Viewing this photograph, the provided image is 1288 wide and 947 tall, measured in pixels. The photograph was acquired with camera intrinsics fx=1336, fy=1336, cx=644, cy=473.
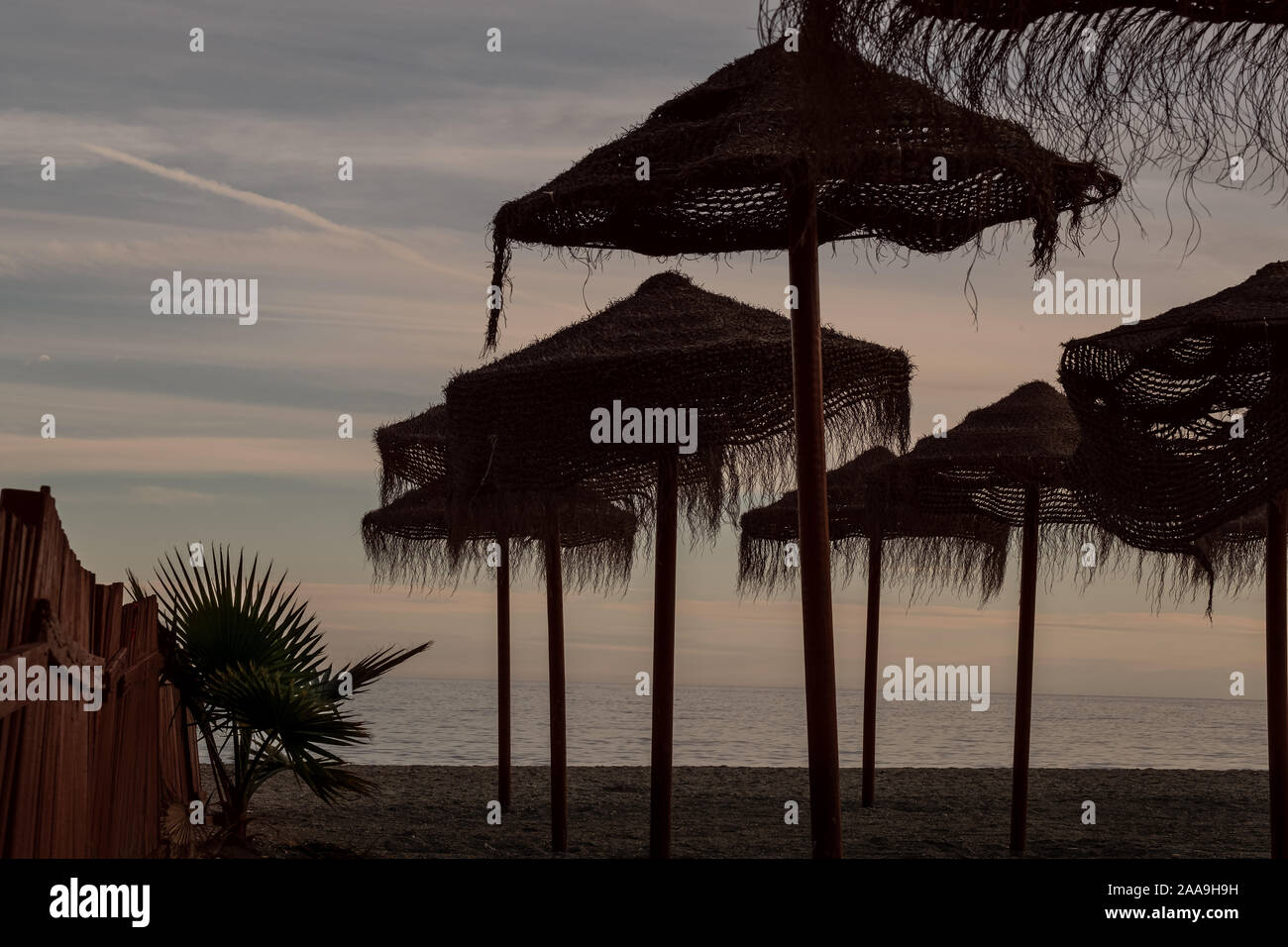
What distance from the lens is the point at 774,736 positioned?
3794cm

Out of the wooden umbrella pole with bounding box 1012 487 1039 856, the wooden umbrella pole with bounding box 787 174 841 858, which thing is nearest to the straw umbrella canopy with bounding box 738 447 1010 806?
the wooden umbrella pole with bounding box 1012 487 1039 856

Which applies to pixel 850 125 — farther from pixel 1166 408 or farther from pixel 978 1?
pixel 1166 408

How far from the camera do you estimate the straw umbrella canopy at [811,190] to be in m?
5.57

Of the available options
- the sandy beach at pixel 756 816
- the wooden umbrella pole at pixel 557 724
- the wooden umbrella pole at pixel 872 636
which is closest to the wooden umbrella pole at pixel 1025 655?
the sandy beach at pixel 756 816

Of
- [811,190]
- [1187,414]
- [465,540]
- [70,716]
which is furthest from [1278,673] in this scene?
[70,716]

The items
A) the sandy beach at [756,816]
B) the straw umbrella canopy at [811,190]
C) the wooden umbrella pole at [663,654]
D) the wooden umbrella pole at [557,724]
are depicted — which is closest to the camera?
the straw umbrella canopy at [811,190]

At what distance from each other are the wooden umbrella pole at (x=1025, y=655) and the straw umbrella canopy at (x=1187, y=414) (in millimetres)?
2478

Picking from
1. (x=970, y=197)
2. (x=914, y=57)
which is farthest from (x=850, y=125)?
(x=970, y=197)

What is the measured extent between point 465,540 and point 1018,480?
564 centimetres

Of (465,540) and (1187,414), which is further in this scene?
(465,540)

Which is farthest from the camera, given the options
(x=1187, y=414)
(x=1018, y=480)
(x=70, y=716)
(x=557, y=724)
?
(x=1018, y=480)

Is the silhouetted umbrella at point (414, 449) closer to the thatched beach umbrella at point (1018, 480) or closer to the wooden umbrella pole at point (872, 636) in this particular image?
the thatched beach umbrella at point (1018, 480)

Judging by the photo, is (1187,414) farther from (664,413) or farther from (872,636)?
(872,636)
